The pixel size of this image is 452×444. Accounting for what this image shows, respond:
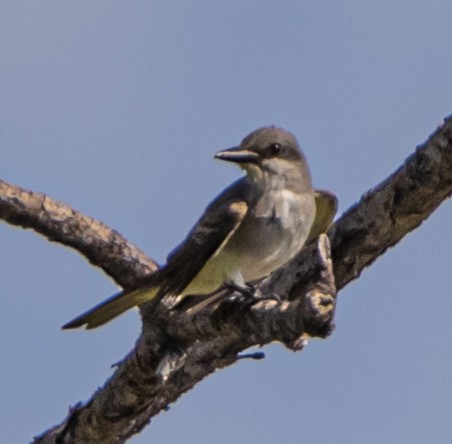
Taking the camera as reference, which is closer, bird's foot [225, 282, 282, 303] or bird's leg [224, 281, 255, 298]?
bird's foot [225, 282, 282, 303]

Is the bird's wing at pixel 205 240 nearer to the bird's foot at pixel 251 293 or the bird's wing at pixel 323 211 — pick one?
the bird's foot at pixel 251 293

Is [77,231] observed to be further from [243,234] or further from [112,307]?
[243,234]

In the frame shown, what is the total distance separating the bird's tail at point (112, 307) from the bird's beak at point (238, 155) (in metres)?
1.14

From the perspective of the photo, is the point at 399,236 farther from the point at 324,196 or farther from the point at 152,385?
the point at 324,196

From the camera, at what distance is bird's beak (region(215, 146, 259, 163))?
8.87m

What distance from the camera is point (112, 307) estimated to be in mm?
8500

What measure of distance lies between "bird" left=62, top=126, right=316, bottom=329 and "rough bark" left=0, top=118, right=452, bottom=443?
656 millimetres

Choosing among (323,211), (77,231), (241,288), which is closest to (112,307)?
(77,231)

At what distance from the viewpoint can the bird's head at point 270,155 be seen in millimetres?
9062

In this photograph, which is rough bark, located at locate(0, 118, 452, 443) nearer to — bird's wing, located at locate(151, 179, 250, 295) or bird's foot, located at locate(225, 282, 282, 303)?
bird's foot, located at locate(225, 282, 282, 303)

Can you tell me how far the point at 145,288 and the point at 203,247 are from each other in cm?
A: 48

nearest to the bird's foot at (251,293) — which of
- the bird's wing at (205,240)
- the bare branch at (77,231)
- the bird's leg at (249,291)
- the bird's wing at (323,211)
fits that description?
the bird's leg at (249,291)

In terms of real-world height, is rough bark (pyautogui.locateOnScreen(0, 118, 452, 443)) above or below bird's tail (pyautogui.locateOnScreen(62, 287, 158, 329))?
below

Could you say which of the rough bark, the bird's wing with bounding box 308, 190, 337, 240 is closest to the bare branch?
the rough bark
